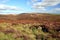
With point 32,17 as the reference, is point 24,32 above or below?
below

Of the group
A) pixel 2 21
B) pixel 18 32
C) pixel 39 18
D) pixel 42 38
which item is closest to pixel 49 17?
pixel 39 18

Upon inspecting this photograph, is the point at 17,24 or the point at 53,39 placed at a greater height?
the point at 17,24

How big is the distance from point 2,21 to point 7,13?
0.21 metres

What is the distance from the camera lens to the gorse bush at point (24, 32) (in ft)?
12.5

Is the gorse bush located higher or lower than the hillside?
lower

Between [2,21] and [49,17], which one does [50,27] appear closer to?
[49,17]

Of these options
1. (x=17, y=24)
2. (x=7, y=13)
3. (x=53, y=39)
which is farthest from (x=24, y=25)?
(x=53, y=39)

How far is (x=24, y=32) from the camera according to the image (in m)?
3.89

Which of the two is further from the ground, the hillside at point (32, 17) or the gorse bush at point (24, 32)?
the hillside at point (32, 17)

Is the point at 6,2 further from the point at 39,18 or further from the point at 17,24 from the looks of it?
the point at 39,18

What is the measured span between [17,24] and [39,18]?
1.65ft

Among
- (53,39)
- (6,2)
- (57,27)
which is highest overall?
(6,2)

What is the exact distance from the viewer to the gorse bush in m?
3.80

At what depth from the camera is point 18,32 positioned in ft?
12.6
